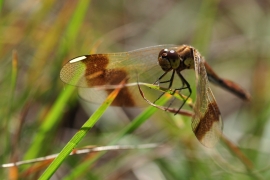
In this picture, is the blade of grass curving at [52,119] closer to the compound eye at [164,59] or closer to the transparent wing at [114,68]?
the transparent wing at [114,68]

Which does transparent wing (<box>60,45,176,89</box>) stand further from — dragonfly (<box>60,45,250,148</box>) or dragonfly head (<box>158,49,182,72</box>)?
dragonfly head (<box>158,49,182,72</box>)

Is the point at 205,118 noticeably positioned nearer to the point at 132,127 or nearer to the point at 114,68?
the point at 132,127

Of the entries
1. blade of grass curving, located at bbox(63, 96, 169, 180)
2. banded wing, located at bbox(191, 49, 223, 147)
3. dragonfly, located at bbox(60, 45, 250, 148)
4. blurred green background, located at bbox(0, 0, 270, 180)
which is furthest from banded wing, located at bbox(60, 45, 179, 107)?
banded wing, located at bbox(191, 49, 223, 147)

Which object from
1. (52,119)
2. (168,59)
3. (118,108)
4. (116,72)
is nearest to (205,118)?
(168,59)

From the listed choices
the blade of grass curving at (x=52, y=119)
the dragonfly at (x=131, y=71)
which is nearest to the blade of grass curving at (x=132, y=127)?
the dragonfly at (x=131, y=71)

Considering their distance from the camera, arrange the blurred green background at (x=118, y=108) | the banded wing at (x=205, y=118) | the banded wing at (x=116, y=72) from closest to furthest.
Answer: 1. the banded wing at (x=205, y=118)
2. the banded wing at (x=116, y=72)
3. the blurred green background at (x=118, y=108)
